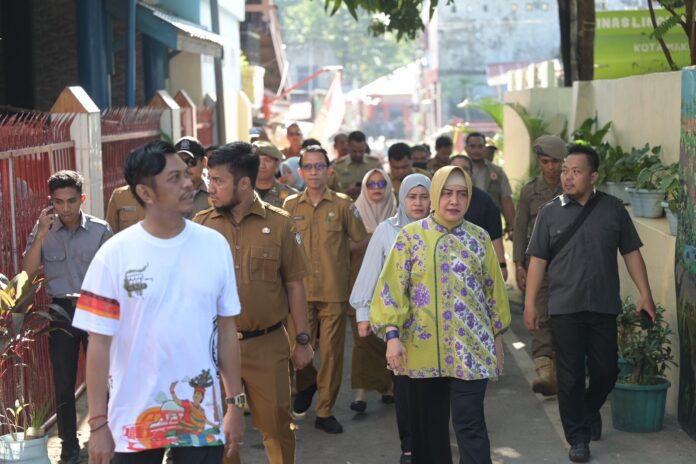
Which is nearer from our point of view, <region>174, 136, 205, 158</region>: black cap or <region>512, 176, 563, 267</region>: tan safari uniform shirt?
<region>174, 136, 205, 158</region>: black cap

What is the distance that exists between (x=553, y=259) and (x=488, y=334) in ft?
4.92

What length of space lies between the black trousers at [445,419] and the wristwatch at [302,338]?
2.35 ft

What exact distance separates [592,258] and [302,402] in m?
2.59

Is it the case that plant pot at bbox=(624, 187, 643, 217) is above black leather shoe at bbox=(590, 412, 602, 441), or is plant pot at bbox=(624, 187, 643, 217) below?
above

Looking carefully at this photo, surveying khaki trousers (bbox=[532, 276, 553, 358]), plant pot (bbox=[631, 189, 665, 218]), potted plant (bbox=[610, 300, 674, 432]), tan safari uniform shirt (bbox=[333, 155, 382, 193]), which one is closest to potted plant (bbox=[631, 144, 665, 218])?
plant pot (bbox=[631, 189, 665, 218])

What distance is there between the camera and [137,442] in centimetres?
441

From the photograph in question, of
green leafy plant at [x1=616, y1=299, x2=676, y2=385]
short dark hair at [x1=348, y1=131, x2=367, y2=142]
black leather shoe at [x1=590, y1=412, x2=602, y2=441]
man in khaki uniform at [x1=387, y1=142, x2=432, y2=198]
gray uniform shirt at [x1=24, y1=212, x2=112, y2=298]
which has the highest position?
short dark hair at [x1=348, y1=131, x2=367, y2=142]

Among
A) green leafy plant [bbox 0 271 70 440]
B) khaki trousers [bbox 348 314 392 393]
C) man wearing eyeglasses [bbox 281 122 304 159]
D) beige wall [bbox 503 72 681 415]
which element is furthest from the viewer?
man wearing eyeglasses [bbox 281 122 304 159]

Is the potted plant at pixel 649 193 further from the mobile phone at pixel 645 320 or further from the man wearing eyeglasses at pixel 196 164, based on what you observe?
the man wearing eyeglasses at pixel 196 164

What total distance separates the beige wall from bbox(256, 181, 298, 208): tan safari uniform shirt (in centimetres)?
290

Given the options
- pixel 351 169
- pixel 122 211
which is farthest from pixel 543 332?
pixel 351 169

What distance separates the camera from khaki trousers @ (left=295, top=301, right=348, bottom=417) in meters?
8.67

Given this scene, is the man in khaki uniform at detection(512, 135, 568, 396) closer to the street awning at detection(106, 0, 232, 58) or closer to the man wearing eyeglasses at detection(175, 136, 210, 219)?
the man wearing eyeglasses at detection(175, 136, 210, 219)

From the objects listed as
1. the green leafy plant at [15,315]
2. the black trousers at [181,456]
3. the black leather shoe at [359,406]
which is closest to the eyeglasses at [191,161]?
the green leafy plant at [15,315]
